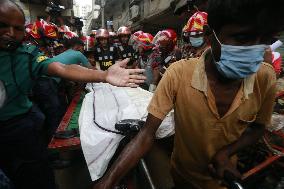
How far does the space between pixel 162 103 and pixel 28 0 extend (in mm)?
17208

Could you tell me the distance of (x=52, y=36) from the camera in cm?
691

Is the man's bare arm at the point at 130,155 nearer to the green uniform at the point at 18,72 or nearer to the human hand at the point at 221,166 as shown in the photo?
the human hand at the point at 221,166

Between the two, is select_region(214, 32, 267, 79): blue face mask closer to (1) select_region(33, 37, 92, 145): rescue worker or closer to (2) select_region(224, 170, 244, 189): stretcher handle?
(2) select_region(224, 170, 244, 189): stretcher handle

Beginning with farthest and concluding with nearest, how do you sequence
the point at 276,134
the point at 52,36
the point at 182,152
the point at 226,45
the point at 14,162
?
the point at 52,36 < the point at 276,134 < the point at 14,162 < the point at 182,152 < the point at 226,45

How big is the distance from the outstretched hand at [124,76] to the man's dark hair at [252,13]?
59 cm

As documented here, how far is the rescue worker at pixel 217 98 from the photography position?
4.37 ft

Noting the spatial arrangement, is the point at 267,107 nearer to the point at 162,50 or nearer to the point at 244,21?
the point at 244,21

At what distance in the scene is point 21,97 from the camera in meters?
2.26

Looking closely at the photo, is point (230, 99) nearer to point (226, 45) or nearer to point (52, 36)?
point (226, 45)

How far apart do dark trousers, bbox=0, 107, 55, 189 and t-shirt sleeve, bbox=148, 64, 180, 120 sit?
1.43 metres

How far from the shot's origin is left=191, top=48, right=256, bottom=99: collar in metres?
1.47

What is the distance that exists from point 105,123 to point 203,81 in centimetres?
98

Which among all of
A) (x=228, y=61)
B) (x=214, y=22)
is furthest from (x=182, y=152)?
(x=214, y=22)

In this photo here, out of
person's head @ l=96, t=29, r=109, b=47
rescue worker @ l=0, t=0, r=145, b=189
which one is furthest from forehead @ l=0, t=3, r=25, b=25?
person's head @ l=96, t=29, r=109, b=47
